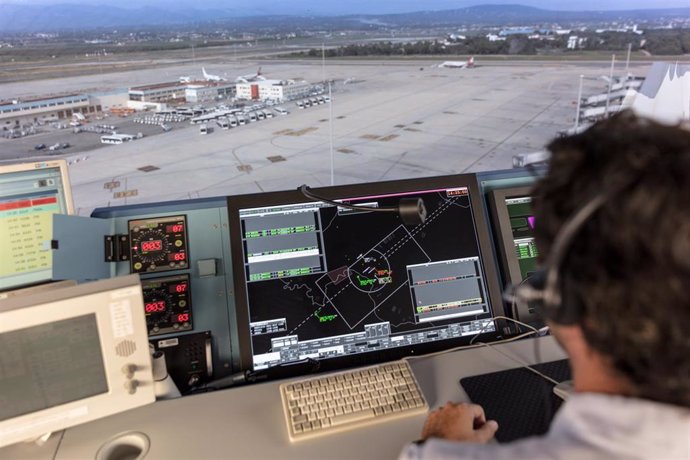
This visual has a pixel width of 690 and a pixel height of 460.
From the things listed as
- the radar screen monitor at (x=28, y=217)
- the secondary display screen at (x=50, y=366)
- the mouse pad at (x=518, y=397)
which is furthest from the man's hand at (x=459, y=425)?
the radar screen monitor at (x=28, y=217)

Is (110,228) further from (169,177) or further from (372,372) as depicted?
(169,177)

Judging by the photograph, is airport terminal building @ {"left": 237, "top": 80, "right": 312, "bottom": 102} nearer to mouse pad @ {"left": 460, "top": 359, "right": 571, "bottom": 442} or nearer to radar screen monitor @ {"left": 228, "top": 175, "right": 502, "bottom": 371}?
radar screen monitor @ {"left": 228, "top": 175, "right": 502, "bottom": 371}

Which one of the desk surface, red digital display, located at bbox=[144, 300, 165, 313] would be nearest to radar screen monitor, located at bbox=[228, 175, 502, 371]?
the desk surface

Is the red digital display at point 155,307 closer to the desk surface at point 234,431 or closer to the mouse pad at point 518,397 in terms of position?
the desk surface at point 234,431

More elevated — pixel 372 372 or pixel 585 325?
pixel 585 325

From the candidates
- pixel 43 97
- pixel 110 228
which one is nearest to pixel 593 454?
pixel 110 228

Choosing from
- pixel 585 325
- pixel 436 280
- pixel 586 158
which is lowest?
pixel 436 280
